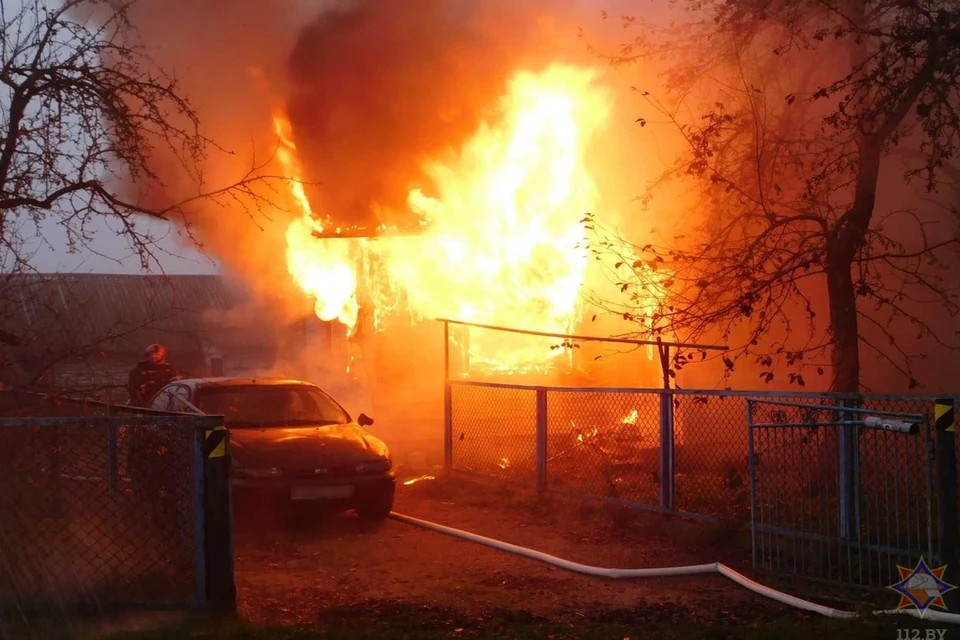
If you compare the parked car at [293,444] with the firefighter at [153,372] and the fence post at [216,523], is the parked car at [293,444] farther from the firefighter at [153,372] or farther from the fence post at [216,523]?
the fence post at [216,523]

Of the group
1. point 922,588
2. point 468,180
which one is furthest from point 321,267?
point 922,588

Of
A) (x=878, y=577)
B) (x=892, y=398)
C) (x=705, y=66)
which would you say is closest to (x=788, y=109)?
(x=705, y=66)

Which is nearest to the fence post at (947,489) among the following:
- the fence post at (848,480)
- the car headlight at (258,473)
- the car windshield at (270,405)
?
the fence post at (848,480)

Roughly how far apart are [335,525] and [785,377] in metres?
6.61

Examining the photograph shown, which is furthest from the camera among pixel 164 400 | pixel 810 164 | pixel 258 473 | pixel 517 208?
pixel 517 208

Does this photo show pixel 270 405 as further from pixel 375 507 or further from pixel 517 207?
pixel 517 207

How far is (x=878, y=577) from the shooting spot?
6.00 meters

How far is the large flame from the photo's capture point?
14188 millimetres

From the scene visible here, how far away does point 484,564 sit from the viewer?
724 centimetres

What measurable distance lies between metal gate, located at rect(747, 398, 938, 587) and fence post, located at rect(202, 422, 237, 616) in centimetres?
363

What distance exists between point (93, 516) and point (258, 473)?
2482 millimetres

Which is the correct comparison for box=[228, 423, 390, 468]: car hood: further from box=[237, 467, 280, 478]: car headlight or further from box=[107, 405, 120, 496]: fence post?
box=[107, 405, 120, 496]: fence post

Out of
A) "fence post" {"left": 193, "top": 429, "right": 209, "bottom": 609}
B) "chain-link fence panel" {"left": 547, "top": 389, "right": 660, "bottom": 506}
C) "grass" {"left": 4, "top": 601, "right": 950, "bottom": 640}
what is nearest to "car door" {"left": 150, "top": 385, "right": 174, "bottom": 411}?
"chain-link fence panel" {"left": 547, "top": 389, "right": 660, "bottom": 506}

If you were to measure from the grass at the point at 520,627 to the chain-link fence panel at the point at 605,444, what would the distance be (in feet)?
9.16
